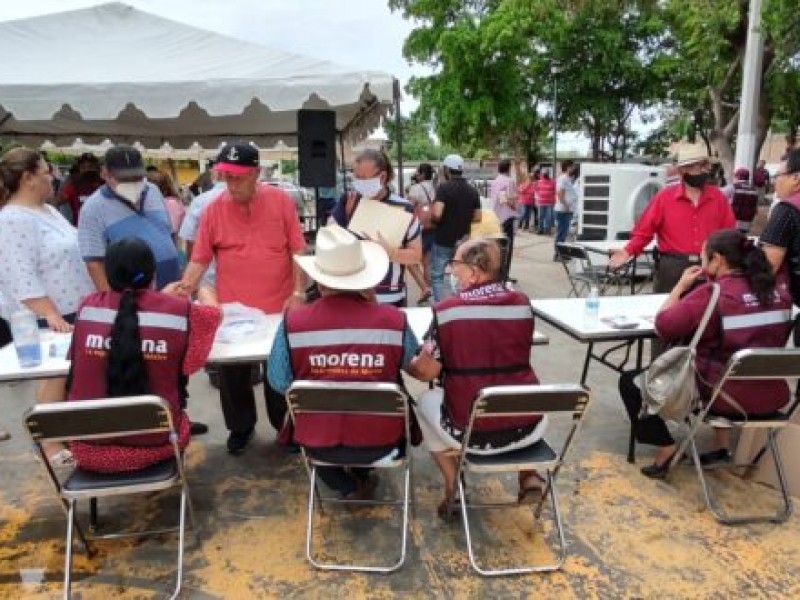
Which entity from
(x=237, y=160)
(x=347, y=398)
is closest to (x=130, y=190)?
(x=237, y=160)

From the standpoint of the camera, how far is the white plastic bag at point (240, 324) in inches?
117

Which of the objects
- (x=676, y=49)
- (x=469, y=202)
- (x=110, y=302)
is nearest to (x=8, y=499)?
(x=110, y=302)

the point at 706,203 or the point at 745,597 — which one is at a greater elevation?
the point at 706,203

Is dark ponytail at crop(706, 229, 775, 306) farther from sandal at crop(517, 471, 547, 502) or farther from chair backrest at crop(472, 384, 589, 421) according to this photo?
sandal at crop(517, 471, 547, 502)

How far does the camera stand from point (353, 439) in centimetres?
243

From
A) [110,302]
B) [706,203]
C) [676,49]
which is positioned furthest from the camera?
[676,49]

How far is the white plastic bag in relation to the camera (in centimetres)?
298

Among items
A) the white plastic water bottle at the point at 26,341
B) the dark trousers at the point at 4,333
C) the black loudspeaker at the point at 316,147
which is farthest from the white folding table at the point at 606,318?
the black loudspeaker at the point at 316,147

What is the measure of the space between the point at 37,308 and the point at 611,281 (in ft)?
16.9

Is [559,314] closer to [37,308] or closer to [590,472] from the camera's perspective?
[590,472]

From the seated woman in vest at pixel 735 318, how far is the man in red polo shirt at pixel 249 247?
1.85 metres

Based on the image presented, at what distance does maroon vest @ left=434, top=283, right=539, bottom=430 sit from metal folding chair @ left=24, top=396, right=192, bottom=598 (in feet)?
3.33

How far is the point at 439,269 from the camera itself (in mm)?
6496

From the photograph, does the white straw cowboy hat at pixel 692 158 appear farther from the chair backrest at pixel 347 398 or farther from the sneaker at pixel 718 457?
the chair backrest at pixel 347 398
